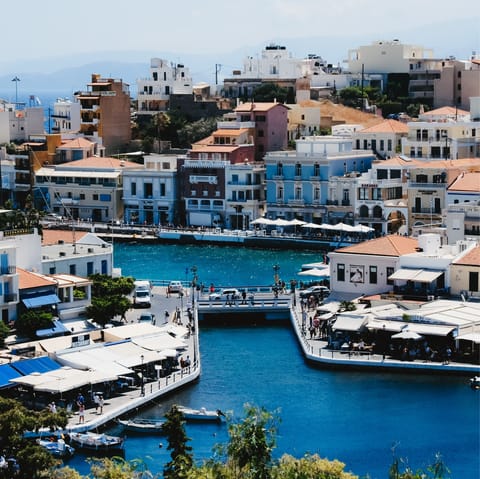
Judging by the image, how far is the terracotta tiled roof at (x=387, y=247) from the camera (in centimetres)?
4525

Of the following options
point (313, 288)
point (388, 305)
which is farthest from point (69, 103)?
point (388, 305)

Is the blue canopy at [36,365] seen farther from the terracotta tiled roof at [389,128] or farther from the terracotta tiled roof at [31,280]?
the terracotta tiled roof at [389,128]

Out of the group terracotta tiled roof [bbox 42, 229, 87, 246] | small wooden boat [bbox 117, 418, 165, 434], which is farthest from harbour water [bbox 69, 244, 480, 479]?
terracotta tiled roof [bbox 42, 229, 87, 246]

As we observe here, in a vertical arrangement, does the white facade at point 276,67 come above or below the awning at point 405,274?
above

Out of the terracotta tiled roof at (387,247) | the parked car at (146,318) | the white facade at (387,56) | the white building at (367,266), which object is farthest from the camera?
the white facade at (387,56)

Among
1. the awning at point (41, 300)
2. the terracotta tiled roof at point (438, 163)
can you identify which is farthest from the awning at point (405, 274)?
the terracotta tiled roof at point (438, 163)

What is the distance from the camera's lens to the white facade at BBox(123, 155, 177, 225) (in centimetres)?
7600

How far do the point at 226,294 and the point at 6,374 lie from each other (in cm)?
1471

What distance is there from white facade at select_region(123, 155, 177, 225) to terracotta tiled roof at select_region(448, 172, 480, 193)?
1855cm

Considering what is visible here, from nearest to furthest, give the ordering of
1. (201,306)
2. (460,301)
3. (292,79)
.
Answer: (460,301)
(201,306)
(292,79)

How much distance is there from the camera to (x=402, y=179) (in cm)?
6856

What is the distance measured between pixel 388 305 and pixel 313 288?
651cm

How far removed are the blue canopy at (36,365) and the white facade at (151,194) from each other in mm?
40367

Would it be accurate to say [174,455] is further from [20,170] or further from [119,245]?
[20,170]
